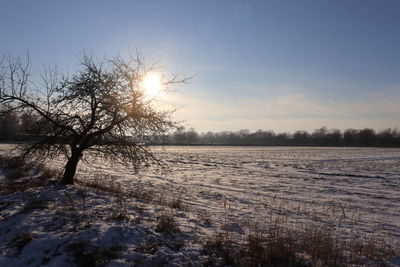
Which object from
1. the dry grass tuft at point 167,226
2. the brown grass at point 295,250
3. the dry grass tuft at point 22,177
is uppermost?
the dry grass tuft at point 22,177

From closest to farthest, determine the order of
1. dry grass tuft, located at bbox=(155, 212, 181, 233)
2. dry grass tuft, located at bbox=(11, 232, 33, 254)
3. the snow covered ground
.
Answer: the snow covered ground < dry grass tuft, located at bbox=(11, 232, 33, 254) < dry grass tuft, located at bbox=(155, 212, 181, 233)

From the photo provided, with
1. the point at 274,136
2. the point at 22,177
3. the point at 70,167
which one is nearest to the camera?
the point at 70,167

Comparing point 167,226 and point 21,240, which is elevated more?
point 167,226

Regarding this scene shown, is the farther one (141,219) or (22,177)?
(22,177)

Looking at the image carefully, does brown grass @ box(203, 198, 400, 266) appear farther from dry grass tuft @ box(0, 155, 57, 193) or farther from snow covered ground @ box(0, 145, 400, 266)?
dry grass tuft @ box(0, 155, 57, 193)

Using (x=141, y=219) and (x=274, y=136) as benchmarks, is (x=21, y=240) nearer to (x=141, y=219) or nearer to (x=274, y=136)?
(x=141, y=219)

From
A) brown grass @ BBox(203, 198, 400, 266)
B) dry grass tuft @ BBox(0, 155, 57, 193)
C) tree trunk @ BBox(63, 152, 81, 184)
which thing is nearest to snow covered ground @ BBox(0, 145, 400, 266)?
brown grass @ BBox(203, 198, 400, 266)

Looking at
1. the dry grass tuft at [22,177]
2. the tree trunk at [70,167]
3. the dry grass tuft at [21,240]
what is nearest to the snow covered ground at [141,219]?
the dry grass tuft at [21,240]

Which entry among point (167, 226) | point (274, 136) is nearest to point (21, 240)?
point (167, 226)

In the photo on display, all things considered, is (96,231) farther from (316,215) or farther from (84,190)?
(316,215)

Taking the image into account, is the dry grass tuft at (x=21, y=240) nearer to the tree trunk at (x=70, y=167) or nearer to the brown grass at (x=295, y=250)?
the brown grass at (x=295, y=250)

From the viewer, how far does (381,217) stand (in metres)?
9.69

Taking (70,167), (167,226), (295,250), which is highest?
(70,167)

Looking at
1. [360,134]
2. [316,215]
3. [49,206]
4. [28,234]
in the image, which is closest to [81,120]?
[49,206]
